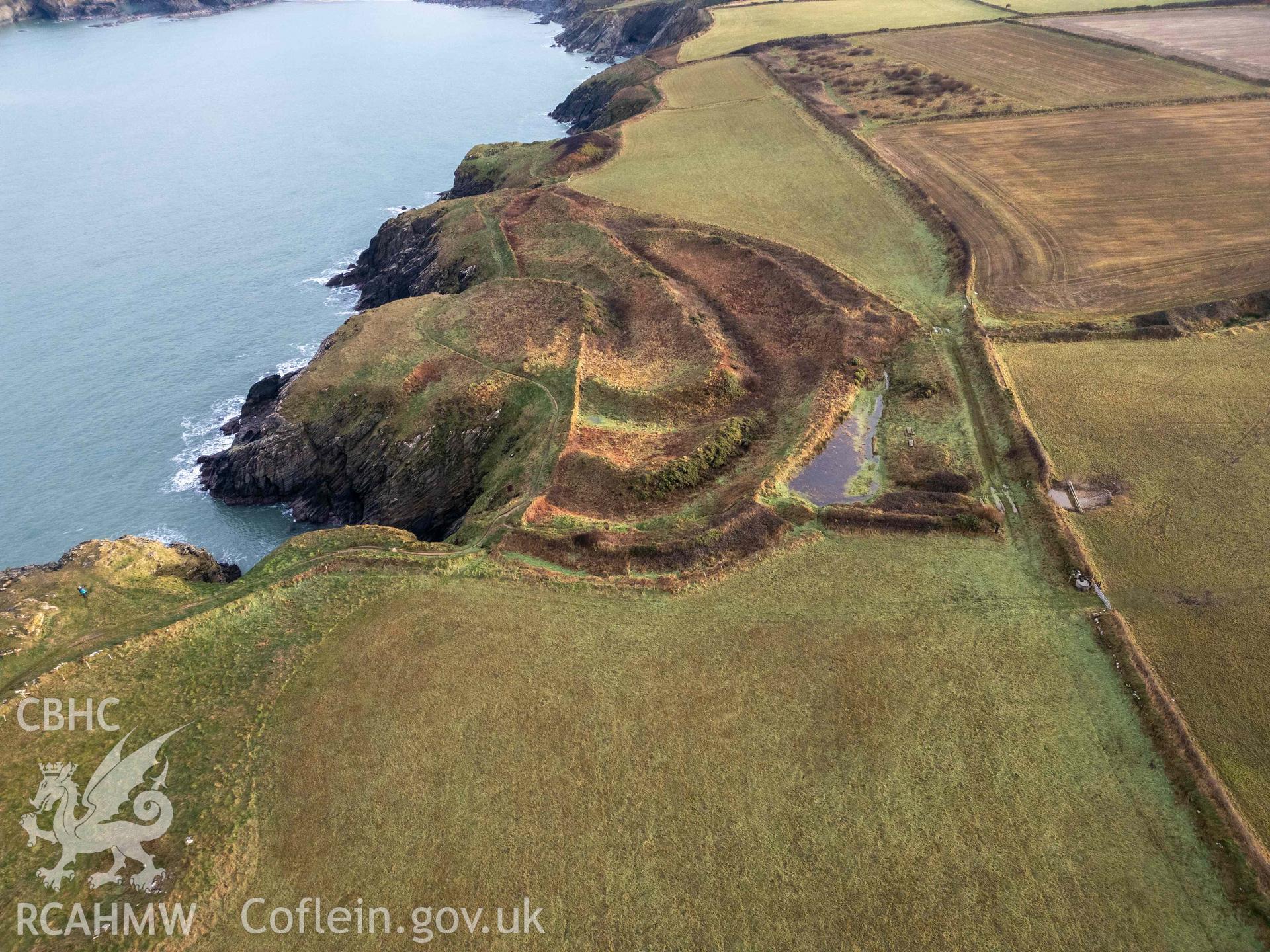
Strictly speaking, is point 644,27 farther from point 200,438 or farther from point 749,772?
point 749,772

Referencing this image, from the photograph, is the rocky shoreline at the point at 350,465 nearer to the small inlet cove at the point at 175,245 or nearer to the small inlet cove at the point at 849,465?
the small inlet cove at the point at 175,245

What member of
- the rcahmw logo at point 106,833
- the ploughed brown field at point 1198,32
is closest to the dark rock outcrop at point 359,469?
the rcahmw logo at point 106,833

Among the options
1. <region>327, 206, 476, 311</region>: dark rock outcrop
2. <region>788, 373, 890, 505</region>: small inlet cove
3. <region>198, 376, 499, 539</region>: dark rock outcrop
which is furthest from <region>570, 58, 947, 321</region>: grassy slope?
<region>198, 376, 499, 539</region>: dark rock outcrop

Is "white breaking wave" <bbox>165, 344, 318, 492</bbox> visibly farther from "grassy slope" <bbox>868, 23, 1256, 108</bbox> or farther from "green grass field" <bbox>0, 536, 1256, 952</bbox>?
"grassy slope" <bbox>868, 23, 1256, 108</bbox>

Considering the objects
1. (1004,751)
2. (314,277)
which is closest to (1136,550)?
(1004,751)

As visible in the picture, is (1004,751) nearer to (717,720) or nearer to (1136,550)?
(717,720)
